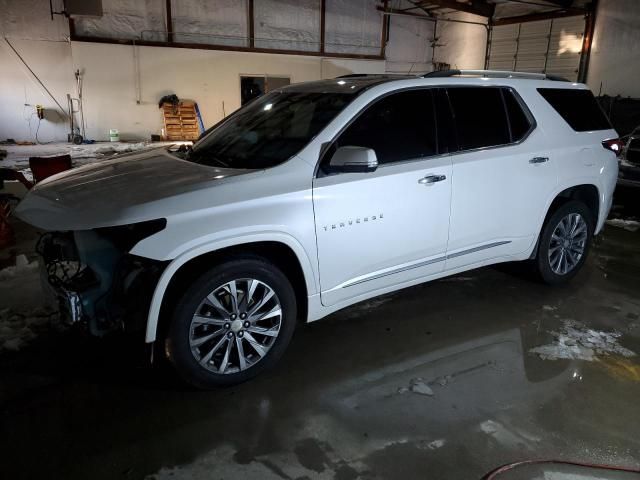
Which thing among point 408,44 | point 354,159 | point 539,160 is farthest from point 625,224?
point 408,44

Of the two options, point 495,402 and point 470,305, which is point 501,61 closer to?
point 470,305

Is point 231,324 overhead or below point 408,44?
below

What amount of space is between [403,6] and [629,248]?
651 inches

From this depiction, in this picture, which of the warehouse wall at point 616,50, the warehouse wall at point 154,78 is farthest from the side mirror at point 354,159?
the warehouse wall at point 154,78

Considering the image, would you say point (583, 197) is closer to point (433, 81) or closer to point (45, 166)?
point (433, 81)

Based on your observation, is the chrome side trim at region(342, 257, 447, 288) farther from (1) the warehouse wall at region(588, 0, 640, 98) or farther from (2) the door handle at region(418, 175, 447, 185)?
(1) the warehouse wall at region(588, 0, 640, 98)

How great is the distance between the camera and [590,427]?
8.67 ft

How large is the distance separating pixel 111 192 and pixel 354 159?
54.9 inches

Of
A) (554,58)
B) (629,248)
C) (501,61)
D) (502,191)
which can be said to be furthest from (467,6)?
(502,191)

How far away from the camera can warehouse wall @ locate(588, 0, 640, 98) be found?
1388 centimetres

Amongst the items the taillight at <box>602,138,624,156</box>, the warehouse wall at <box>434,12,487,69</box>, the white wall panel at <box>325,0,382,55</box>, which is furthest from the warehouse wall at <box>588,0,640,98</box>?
the taillight at <box>602,138,624,156</box>

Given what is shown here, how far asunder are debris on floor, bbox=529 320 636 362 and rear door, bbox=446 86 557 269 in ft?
2.47

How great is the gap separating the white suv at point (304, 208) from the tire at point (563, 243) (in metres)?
0.03

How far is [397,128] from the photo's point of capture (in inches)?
130
